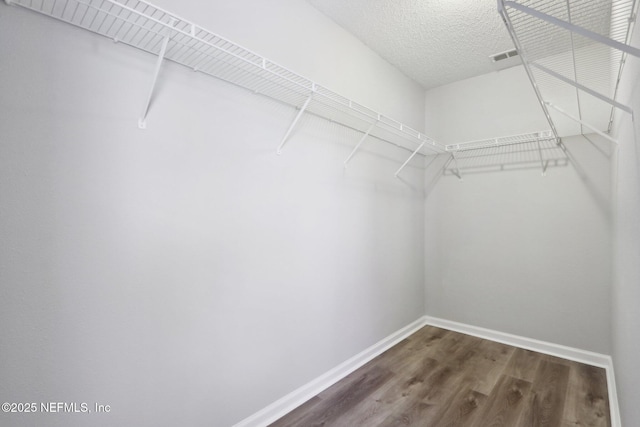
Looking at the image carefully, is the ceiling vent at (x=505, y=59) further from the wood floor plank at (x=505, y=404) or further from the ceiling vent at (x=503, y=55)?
the wood floor plank at (x=505, y=404)

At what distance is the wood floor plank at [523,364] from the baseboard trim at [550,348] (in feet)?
0.29

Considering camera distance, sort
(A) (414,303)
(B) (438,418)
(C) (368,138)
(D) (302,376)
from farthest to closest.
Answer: (A) (414,303) < (C) (368,138) < (D) (302,376) < (B) (438,418)

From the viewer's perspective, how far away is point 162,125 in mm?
1252

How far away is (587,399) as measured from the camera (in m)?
1.87

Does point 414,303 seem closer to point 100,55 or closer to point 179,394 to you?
point 179,394

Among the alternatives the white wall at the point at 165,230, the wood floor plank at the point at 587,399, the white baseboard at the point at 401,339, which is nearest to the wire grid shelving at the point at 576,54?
the white wall at the point at 165,230

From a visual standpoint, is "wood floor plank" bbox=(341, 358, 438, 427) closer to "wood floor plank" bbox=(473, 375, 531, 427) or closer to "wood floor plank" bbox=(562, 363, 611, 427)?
"wood floor plank" bbox=(473, 375, 531, 427)

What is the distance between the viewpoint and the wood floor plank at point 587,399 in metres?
1.69

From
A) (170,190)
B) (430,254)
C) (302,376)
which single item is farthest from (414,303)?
(170,190)

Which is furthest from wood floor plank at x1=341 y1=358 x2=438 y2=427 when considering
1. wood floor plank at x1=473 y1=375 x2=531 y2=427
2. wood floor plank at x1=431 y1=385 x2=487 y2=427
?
wood floor plank at x1=473 y1=375 x2=531 y2=427

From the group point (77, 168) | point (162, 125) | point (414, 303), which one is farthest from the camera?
point (414, 303)

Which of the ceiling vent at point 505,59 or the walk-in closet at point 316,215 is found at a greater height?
the ceiling vent at point 505,59

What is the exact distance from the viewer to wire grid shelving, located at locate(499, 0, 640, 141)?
3.77ft

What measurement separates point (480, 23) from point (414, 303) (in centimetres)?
250
